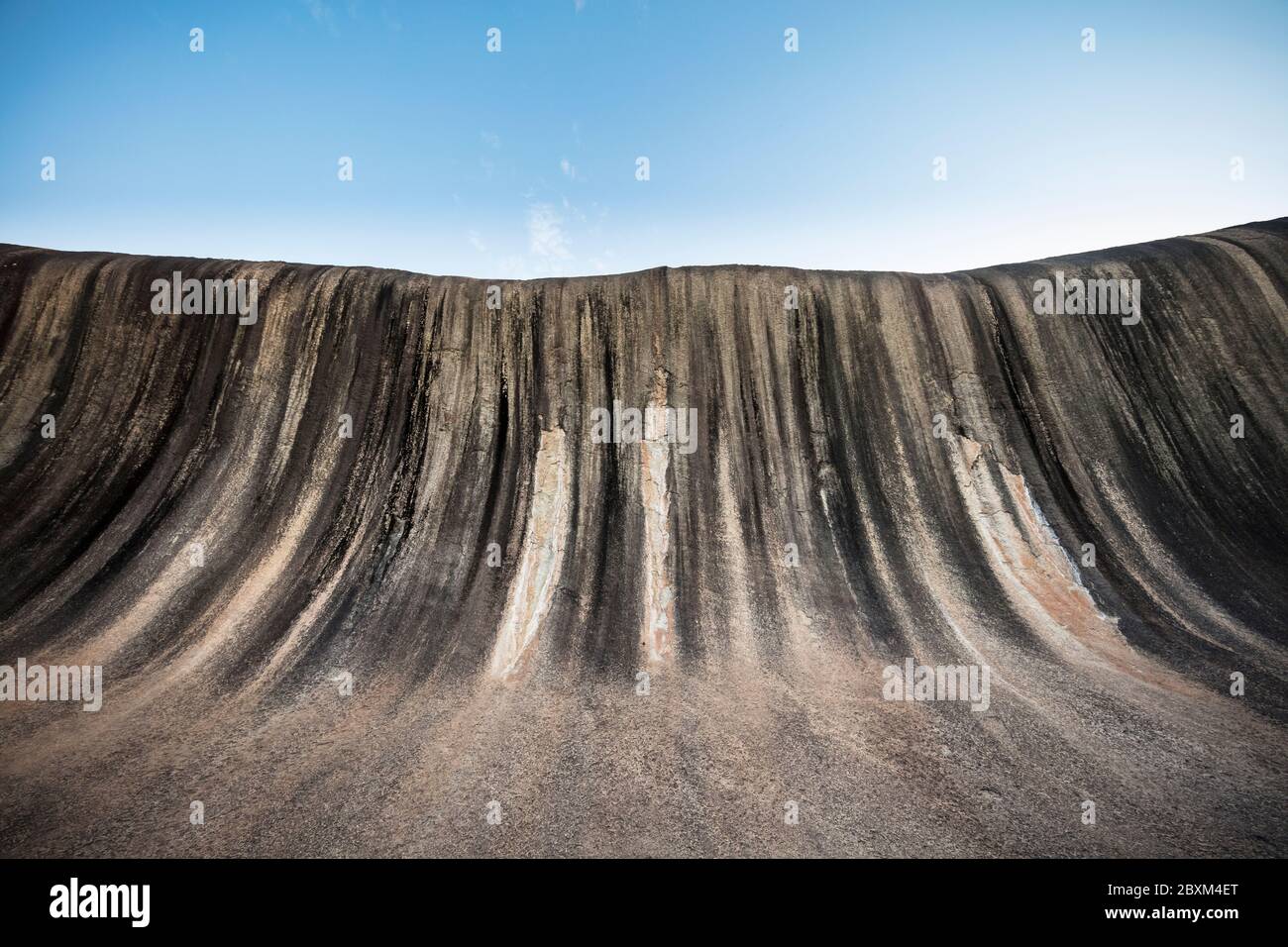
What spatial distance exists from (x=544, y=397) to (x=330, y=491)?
4.52 m

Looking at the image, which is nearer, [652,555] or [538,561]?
[538,561]

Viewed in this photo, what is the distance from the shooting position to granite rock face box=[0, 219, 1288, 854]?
6910 millimetres

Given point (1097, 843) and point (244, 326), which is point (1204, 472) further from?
point (244, 326)

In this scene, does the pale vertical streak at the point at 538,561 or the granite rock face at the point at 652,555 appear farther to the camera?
the pale vertical streak at the point at 538,561

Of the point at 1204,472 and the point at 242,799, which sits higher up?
the point at 1204,472

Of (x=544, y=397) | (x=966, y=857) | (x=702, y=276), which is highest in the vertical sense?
(x=702, y=276)

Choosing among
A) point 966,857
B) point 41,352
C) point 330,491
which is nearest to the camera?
point 966,857

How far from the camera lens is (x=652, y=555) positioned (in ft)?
37.3

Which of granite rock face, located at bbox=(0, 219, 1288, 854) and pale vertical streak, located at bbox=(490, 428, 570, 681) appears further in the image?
pale vertical streak, located at bbox=(490, 428, 570, 681)

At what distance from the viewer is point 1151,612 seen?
10312 mm

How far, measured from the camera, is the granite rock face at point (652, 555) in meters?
6.91

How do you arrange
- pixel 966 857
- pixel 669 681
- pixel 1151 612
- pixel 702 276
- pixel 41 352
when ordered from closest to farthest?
1. pixel 966 857
2. pixel 669 681
3. pixel 1151 612
4. pixel 41 352
5. pixel 702 276

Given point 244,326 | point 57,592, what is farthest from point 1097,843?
point 244,326
